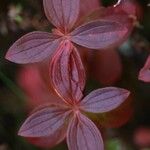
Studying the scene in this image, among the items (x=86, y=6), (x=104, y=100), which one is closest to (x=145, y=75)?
(x=104, y=100)

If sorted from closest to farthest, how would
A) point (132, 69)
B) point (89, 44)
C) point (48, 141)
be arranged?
point (89, 44), point (48, 141), point (132, 69)

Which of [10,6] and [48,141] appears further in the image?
[10,6]

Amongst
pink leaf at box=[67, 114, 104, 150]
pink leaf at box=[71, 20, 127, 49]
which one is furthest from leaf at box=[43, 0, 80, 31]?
pink leaf at box=[67, 114, 104, 150]

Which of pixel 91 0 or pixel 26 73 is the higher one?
pixel 91 0

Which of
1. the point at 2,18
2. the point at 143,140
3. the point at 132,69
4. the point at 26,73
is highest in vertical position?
the point at 2,18

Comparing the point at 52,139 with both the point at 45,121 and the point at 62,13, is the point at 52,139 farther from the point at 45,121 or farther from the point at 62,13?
the point at 62,13

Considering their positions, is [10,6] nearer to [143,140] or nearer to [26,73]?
[26,73]

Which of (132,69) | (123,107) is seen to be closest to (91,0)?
(123,107)
